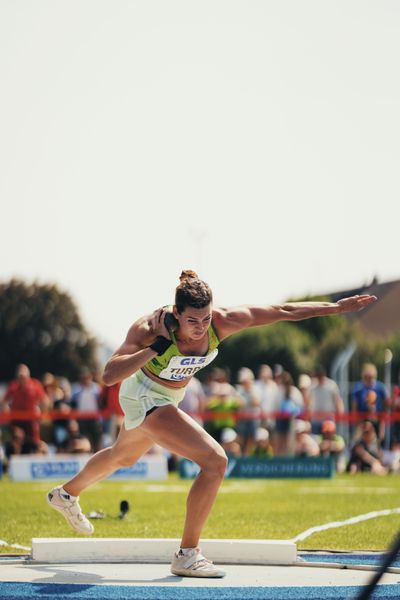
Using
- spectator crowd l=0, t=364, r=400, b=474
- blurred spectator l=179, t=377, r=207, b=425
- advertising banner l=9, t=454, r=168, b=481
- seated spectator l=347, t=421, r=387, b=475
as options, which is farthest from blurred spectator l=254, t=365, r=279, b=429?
advertising banner l=9, t=454, r=168, b=481

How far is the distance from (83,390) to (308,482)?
534 cm

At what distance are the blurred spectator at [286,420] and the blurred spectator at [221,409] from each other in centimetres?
91

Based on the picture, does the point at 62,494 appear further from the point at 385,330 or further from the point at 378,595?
the point at 385,330

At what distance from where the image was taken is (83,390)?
22141 millimetres

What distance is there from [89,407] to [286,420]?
3889mm

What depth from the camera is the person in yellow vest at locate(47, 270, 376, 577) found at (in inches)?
279

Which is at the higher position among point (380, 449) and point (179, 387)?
point (179, 387)

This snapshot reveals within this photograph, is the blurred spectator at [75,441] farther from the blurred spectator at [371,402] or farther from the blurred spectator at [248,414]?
the blurred spectator at [371,402]

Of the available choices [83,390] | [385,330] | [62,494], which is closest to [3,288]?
[385,330]

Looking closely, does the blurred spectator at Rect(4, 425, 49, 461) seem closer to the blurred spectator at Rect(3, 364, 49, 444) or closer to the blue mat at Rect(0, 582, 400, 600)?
the blurred spectator at Rect(3, 364, 49, 444)

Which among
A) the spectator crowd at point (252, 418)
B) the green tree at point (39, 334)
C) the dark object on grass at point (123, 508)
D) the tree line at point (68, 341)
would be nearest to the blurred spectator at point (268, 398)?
the spectator crowd at point (252, 418)

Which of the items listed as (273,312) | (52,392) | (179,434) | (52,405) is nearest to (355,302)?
(273,312)

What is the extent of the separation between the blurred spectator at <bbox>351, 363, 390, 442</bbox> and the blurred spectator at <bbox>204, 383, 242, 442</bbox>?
233 centimetres

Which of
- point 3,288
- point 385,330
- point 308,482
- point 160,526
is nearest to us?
point 160,526
